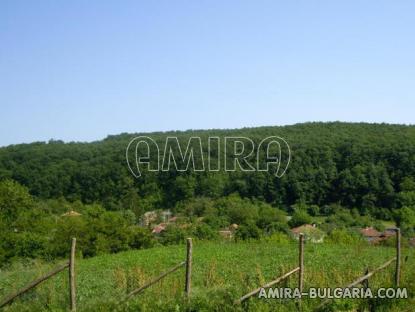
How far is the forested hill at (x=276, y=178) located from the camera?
5619 cm

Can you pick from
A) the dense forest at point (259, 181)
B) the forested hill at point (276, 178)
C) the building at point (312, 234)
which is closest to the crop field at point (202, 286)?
the building at point (312, 234)

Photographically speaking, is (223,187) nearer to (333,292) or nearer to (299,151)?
(299,151)

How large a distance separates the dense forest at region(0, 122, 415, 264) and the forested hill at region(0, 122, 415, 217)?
114 millimetres

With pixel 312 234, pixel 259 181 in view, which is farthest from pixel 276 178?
pixel 312 234

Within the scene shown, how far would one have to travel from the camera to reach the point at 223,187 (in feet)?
210

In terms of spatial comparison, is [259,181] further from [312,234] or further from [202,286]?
[202,286]

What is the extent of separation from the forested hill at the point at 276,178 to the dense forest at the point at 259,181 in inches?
4.5

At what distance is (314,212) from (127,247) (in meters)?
32.9

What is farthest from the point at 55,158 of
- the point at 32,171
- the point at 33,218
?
the point at 33,218

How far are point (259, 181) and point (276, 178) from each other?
2112 millimetres

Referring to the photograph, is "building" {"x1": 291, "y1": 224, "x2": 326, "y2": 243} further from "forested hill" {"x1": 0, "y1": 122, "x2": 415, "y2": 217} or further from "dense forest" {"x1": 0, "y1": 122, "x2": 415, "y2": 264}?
"forested hill" {"x1": 0, "y1": 122, "x2": 415, "y2": 217}

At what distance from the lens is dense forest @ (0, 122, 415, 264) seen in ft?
181

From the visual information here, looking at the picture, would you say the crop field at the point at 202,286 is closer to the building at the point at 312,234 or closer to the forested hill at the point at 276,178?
the building at the point at 312,234

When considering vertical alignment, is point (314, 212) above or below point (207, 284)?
below
